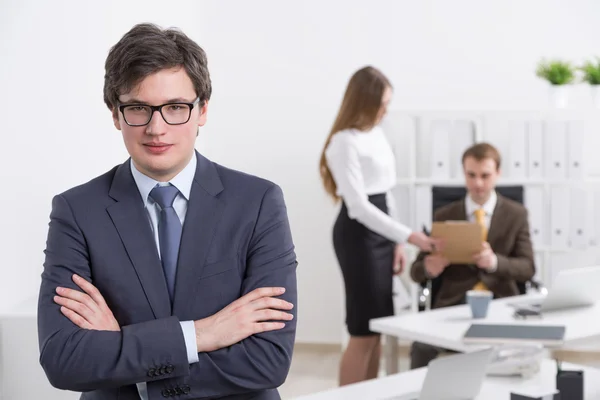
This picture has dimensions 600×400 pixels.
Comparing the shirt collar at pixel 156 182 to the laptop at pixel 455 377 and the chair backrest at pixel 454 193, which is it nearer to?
the laptop at pixel 455 377

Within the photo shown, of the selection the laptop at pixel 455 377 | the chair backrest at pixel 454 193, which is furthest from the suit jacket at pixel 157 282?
the chair backrest at pixel 454 193

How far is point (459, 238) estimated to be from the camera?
391cm

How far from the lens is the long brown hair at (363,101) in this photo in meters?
4.41

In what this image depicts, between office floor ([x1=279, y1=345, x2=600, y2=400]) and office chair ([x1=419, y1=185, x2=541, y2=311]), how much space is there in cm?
119

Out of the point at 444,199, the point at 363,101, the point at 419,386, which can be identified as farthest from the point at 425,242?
the point at 419,386

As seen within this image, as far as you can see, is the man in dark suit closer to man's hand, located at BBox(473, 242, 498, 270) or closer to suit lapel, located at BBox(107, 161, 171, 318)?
suit lapel, located at BBox(107, 161, 171, 318)

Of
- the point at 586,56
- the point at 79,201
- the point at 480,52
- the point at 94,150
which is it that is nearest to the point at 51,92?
the point at 94,150

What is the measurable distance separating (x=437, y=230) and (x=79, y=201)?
2.33 metres

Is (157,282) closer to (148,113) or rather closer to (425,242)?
(148,113)

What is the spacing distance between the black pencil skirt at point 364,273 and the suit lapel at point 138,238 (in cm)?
265

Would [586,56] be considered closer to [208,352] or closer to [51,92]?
[51,92]

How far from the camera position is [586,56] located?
238 inches

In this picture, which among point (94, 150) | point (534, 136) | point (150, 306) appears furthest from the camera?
point (534, 136)

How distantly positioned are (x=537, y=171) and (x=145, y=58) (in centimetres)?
422
